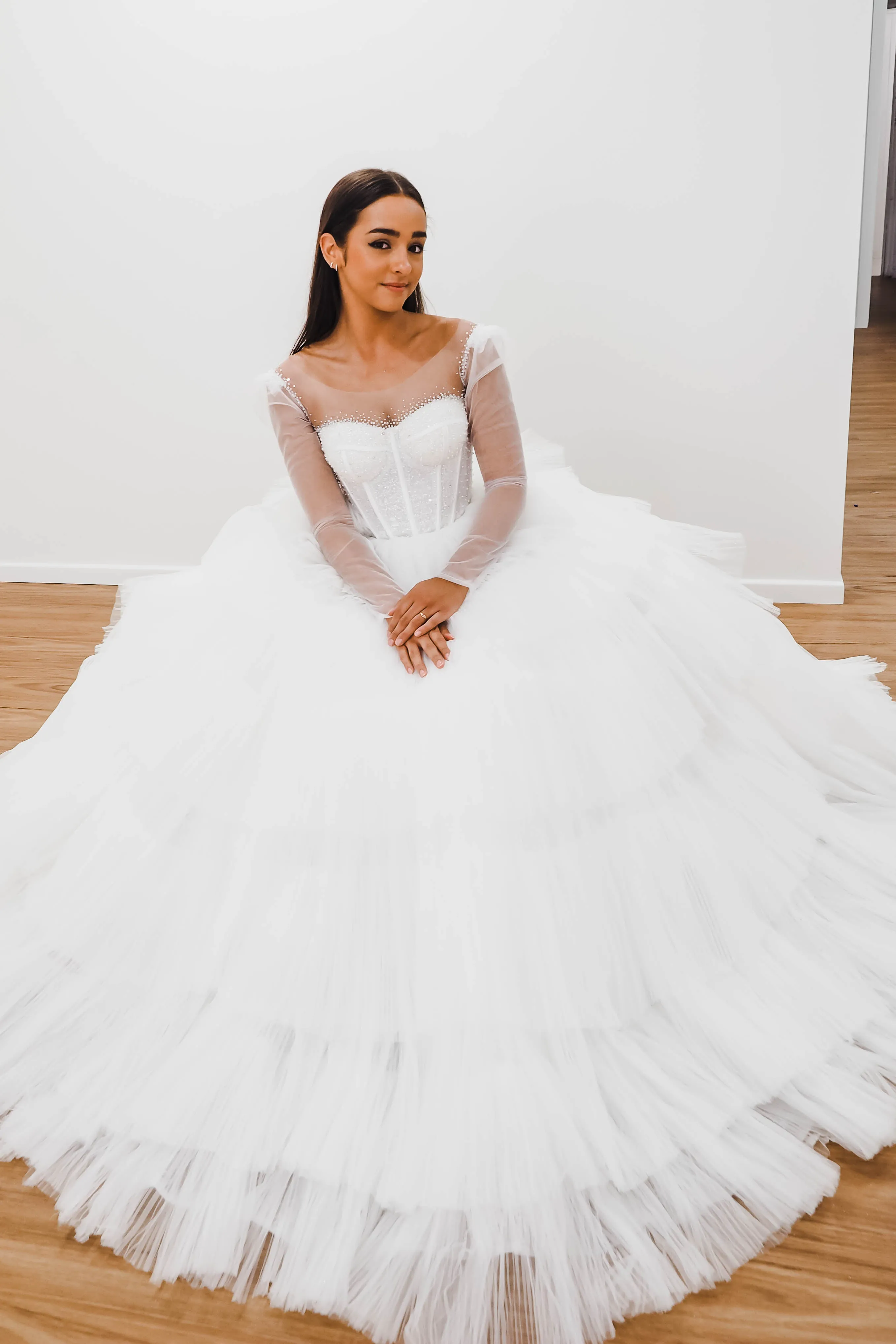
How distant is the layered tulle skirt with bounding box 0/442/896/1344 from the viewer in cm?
121

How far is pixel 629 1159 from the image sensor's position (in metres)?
1.24

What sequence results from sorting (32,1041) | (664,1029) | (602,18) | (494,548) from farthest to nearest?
(602,18) < (494,548) < (32,1041) < (664,1029)

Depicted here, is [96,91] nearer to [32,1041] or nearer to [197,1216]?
[32,1041]

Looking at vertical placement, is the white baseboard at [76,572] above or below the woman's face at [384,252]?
below

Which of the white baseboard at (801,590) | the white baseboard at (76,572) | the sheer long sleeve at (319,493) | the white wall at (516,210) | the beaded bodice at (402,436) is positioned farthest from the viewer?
the white baseboard at (76,572)

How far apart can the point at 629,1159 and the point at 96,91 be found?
2909mm

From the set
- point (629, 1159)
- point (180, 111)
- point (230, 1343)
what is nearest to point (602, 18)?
point (180, 111)

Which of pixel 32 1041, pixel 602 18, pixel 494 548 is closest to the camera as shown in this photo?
pixel 32 1041

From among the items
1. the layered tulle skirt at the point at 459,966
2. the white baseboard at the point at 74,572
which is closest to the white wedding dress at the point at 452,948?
the layered tulle skirt at the point at 459,966

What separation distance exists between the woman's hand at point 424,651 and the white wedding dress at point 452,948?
0.02 metres

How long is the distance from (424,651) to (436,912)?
394mm

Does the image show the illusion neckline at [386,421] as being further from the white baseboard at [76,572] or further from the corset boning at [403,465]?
the white baseboard at [76,572]

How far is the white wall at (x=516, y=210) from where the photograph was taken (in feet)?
8.25

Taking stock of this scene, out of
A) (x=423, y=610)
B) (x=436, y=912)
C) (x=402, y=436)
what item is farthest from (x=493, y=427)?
(x=436, y=912)
